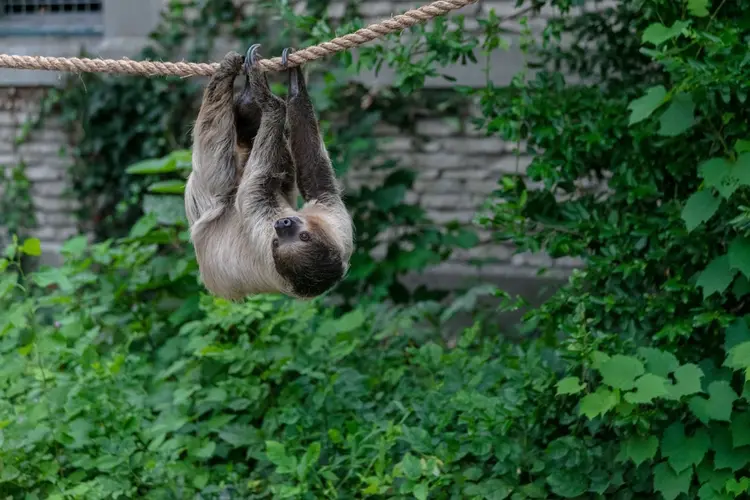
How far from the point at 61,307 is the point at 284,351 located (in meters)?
3.08

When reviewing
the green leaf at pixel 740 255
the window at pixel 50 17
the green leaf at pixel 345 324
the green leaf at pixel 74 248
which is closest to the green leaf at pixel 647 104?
the green leaf at pixel 740 255

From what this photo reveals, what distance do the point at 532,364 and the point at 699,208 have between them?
1.37 m

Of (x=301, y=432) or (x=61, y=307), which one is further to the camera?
(x=61, y=307)

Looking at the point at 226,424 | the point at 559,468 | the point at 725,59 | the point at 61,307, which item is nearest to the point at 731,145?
the point at 725,59

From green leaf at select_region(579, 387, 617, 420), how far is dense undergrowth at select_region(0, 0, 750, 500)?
0.5 inches

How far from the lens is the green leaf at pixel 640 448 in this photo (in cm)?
470

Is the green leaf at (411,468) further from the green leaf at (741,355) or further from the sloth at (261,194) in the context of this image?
the green leaf at (741,355)

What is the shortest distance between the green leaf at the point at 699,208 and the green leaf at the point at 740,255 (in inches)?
7.4

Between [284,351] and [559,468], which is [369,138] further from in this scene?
[559,468]

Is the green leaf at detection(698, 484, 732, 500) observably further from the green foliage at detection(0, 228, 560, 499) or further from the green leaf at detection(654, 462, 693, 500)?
the green foliage at detection(0, 228, 560, 499)

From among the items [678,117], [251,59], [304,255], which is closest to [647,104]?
[678,117]

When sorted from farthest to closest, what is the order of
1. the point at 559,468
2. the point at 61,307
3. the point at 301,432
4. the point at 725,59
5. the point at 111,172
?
the point at 111,172
the point at 61,307
the point at 301,432
the point at 559,468
the point at 725,59

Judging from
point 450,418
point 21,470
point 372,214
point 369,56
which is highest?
point 369,56

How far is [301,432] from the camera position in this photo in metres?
5.57
